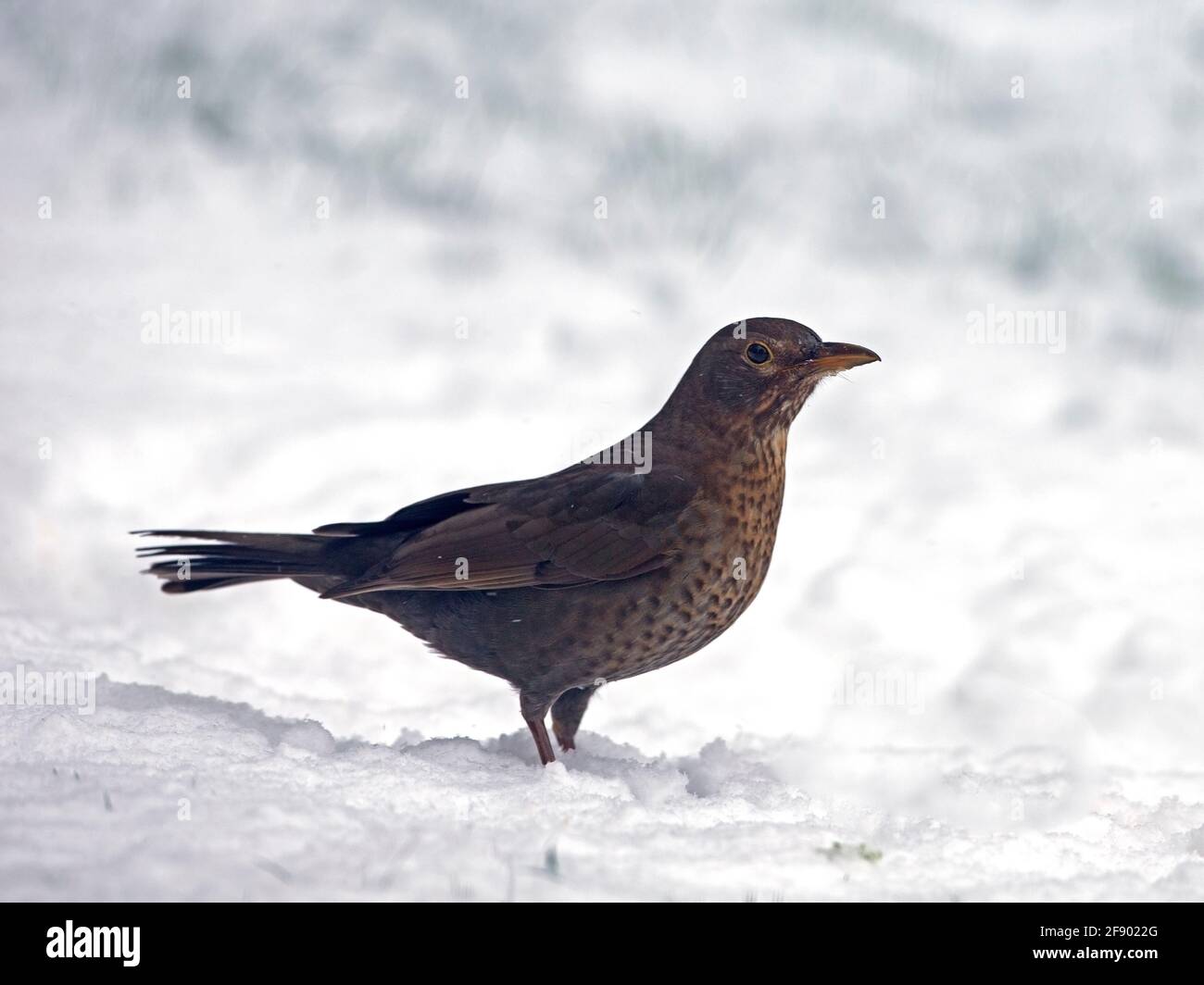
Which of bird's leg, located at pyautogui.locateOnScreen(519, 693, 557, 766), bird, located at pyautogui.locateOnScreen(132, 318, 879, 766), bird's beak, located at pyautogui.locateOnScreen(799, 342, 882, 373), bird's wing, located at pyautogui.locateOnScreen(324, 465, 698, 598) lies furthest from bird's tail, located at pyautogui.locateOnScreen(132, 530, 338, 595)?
bird's beak, located at pyautogui.locateOnScreen(799, 342, 882, 373)

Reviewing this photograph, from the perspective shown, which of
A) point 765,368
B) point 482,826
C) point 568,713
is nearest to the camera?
point 482,826

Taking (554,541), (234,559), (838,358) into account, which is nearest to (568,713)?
(554,541)

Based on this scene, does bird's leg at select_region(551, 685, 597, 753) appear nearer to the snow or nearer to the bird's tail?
the snow

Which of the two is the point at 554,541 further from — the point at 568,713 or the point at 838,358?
the point at 838,358

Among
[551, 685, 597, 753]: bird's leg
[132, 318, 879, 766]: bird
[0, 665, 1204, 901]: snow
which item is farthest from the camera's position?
[551, 685, 597, 753]: bird's leg

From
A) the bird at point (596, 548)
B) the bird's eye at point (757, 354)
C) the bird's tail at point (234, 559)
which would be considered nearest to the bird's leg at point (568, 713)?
the bird at point (596, 548)

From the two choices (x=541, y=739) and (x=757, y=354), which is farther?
(x=757, y=354)

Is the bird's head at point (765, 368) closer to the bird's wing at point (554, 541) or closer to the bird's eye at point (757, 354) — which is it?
the bird's eye at point (757, 354)
